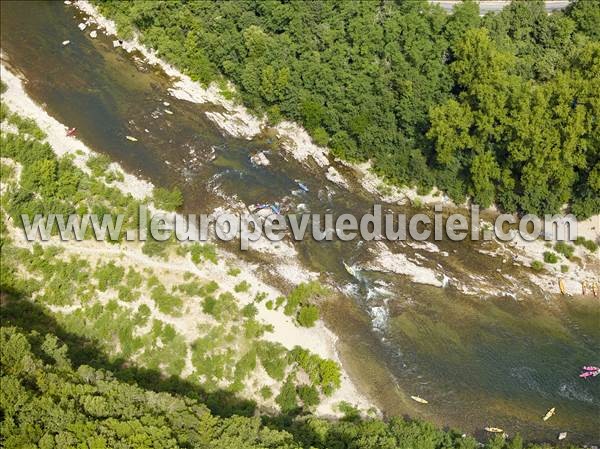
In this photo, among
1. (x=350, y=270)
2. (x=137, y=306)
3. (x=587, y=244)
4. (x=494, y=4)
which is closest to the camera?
(x=137, y=306)

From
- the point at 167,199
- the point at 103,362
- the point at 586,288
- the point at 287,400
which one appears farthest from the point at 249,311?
the point at 586,288

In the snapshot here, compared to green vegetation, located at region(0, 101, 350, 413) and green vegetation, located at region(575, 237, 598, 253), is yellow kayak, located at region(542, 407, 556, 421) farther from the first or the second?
green vegetation, located at region(0, 101, 350, 413)

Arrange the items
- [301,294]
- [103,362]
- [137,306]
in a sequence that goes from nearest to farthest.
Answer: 1. [103,362]
2. [137,306]
3. [301,294]

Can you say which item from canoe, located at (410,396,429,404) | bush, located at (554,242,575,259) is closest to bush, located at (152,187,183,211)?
canoe, located at (410,396,429,404)

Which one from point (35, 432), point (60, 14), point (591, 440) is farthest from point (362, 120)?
point (60, 14)

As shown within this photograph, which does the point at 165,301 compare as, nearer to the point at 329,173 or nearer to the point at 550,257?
the point at 329,173

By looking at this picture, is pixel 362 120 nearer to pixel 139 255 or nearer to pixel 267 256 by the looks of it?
pixel 267 256
